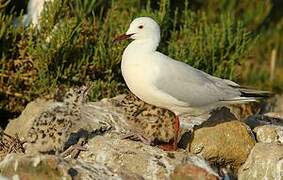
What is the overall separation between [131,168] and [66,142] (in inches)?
25.1

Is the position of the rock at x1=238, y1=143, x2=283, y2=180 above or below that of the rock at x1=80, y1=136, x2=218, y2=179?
below

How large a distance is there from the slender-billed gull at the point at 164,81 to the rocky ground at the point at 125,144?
9.0 inches

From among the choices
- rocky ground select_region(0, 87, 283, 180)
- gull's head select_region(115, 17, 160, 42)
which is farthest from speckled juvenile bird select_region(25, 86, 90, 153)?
gull's head select_region(115, 17, 160, 42)

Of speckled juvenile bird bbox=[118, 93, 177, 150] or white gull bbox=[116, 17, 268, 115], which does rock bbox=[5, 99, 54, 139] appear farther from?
white gull bbox=[116, 17, 268, 115]

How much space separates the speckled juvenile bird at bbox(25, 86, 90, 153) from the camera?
668cm

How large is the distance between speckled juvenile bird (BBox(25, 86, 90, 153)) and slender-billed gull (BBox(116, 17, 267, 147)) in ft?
1.56

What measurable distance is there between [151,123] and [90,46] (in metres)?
2.08

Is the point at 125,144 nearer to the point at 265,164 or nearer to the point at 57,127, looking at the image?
the point at 57,127

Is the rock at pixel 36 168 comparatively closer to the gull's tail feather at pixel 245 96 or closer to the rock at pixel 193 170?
the rock at pixel 193 170

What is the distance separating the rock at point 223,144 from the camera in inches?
284

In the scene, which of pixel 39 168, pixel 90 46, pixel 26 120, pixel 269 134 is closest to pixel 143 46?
pixel 26 120

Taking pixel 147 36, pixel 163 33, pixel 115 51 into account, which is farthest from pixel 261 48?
pixel 147 36

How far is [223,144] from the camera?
7262 mm

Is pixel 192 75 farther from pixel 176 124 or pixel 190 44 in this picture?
pixel 190 44
